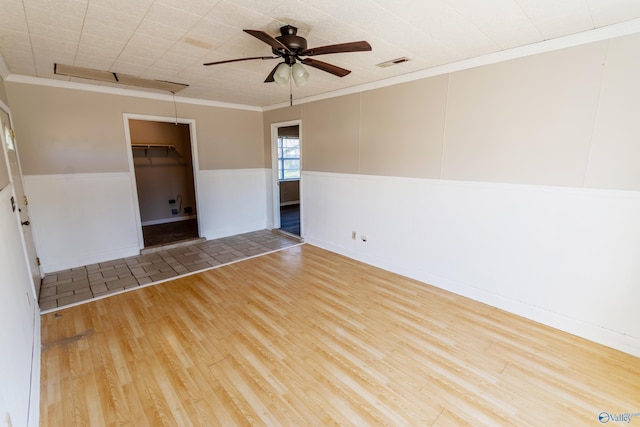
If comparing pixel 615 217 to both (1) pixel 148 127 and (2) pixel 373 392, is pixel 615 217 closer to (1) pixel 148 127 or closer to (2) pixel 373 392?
(2) pixel 373 392

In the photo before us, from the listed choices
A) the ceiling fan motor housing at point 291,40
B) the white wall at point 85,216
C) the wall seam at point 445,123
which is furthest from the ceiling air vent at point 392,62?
the white wall at point 85,216

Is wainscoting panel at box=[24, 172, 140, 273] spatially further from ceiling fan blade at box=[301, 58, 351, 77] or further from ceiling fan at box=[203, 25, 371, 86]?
ceiling fan blade at box=[301, 58, 351, 77]

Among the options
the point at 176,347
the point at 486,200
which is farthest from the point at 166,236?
the point at 486,200

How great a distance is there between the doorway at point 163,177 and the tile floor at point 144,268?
107 cm

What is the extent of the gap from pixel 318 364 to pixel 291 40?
2.40m

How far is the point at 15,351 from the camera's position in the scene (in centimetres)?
159

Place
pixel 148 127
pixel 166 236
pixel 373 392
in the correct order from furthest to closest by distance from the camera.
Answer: pixel 148 127
pixel 166 236
pixel 373 392

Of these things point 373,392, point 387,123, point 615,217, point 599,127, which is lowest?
point 373,392

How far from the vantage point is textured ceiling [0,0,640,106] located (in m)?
1.80

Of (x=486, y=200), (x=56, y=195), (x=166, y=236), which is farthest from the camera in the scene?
(x=166, y=236)

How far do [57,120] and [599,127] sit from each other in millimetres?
5786

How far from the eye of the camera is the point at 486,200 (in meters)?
2.84

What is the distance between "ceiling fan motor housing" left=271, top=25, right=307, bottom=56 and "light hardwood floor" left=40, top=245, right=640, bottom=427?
7.63ft

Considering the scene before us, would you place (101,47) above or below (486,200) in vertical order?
above
